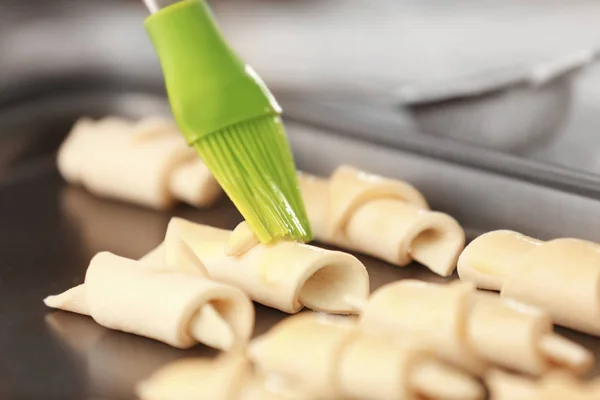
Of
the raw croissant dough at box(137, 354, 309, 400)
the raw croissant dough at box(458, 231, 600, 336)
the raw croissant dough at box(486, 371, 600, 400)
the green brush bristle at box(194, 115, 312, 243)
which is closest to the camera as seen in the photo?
the raw croissant dough at box(486, 371, 600, 400)

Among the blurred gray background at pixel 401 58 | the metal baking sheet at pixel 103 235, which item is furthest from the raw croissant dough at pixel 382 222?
the blurred gray background at pixel 401 58

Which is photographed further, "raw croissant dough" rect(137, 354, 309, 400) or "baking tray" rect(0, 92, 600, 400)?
"baking tray" rect(0, 92, 600, 400)

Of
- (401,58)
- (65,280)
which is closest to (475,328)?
(65,280)

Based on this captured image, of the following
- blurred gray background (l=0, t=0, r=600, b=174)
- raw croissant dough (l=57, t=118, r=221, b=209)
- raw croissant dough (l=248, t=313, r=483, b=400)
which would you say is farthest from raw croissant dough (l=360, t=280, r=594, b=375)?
raw croissant dough (l=57, t=118, r=221, b=209)

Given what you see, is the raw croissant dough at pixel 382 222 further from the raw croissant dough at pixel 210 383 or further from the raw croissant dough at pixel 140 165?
the raw croissant dough at pixel 210 383

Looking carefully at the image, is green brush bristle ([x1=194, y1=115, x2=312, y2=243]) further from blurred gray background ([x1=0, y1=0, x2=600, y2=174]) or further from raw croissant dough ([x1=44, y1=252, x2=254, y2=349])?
blurred gray background ([x1=0, y1=0, x2=600, y2=174])

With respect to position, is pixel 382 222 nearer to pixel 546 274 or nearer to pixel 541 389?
pixel 546 274

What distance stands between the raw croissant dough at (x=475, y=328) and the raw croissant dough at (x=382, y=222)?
0.24m

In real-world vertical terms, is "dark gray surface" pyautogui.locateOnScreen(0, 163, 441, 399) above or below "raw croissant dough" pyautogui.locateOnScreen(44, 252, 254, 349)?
below

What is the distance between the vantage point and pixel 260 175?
1275 mm

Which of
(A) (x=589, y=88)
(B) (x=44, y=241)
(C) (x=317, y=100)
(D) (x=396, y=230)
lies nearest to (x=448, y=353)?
(D) (x=396, y=230)

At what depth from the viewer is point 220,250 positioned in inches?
51.3

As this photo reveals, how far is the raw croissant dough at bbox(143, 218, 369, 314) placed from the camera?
1.20 m

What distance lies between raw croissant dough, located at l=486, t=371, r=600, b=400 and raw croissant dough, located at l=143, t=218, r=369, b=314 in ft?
0.94
